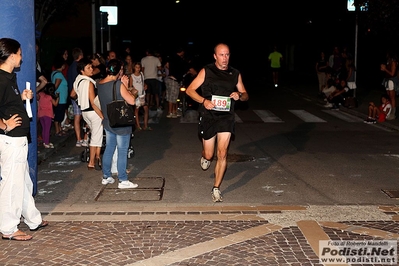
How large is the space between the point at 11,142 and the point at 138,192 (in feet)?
8.88

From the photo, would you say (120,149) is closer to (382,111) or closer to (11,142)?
(11,142)

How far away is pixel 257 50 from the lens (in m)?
61.6

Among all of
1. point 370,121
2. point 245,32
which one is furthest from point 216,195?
point 245,32

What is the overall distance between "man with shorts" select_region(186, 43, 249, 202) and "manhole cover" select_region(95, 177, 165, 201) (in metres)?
0.90

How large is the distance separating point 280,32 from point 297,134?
37.6 meters

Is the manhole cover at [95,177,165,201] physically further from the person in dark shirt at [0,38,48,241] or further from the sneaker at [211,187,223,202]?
the person in dark shirt at [0,38,48,241]

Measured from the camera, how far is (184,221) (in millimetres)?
7012

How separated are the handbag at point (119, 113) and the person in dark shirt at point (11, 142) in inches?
87.0

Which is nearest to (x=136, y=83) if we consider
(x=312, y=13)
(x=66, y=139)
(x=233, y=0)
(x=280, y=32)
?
(x=66, y=139)

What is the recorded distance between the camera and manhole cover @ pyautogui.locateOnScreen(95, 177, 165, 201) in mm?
8227

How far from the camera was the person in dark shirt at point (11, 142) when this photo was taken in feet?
20.0

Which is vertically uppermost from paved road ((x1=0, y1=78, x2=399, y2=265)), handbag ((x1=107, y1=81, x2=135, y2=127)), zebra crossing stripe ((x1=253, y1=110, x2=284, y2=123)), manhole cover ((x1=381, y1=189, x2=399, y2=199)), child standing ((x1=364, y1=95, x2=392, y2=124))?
handbag ((x1=107, y1=81, x2=135, y2=127))

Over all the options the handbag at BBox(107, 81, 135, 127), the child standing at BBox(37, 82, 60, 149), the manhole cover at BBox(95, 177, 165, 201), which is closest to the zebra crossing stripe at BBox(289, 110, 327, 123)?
the child standing at BBox(37, 82, 60, 149)

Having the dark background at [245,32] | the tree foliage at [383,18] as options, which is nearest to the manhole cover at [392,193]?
the tree foliage at [383,18]
